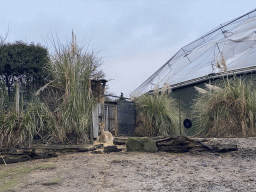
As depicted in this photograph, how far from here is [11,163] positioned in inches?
154

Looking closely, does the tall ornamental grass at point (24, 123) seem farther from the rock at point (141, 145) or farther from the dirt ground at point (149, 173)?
the rock at point (141, 145)

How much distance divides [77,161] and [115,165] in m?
0.65

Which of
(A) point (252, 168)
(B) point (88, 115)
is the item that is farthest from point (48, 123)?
(A) point (252, 168)

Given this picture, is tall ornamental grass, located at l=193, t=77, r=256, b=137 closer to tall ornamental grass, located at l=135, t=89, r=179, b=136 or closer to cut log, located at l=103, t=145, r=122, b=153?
tall ornamental grass, located at l=135, t=89, r=179, b=136

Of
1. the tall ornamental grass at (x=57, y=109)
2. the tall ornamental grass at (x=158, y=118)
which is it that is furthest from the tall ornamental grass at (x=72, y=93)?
the tall ornamental grass at (x=158, y=118)

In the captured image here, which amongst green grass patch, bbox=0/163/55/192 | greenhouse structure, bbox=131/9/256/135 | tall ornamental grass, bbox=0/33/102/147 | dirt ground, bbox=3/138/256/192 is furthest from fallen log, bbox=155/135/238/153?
greenhouse structure, bbox=131/9/256/135

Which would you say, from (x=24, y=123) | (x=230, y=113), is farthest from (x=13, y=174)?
(x=230, y=113)

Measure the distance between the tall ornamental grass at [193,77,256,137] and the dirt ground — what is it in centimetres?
180

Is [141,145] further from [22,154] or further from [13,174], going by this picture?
[13,174]

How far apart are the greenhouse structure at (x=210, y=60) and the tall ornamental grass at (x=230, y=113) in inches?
46.0

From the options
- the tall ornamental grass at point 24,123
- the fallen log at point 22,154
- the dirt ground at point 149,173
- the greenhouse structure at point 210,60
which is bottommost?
the dirt ground at point 149,173

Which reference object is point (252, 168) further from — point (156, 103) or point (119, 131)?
point (119, 131)

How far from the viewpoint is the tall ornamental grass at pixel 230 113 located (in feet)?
19.7

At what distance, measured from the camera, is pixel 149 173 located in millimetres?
3055
